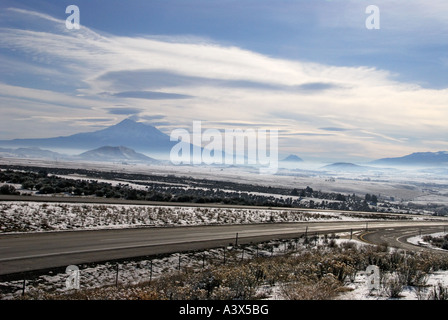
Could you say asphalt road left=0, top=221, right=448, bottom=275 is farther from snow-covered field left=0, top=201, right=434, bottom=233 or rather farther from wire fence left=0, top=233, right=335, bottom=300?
snow-covered field left=0, top=201, right=434, bottom=233

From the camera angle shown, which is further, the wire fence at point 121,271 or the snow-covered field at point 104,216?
the snow-covered field at point 104,216

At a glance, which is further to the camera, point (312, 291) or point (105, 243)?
point (105, 243)

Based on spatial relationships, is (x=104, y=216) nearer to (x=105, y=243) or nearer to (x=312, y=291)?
(x=105, y=243)

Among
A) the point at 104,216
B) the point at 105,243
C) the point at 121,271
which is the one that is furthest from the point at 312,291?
the point at 104,216

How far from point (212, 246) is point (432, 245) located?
71.3ft

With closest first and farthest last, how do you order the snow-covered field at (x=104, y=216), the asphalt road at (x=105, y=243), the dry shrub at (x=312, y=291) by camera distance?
the dry shrub at (x=312, y=291)
the asphalt road at (x=105, y=243)
the snow-covered field at (x=104, y=216)

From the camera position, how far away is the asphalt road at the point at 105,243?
1788cm

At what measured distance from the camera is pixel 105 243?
75.7ft

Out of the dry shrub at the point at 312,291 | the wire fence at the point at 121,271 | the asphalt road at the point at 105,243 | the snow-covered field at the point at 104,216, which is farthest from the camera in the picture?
the snow-covered field at the point at 104,216

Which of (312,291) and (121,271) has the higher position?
(312,291)

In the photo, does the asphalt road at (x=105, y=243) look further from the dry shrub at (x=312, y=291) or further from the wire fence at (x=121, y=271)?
the dry shrub at (x=312, y=291)

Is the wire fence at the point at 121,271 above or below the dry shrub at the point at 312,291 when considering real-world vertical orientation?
below

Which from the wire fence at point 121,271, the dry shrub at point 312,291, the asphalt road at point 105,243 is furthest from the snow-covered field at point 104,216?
the dry shrub at point 312,291

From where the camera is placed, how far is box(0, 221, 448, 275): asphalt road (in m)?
17.9
